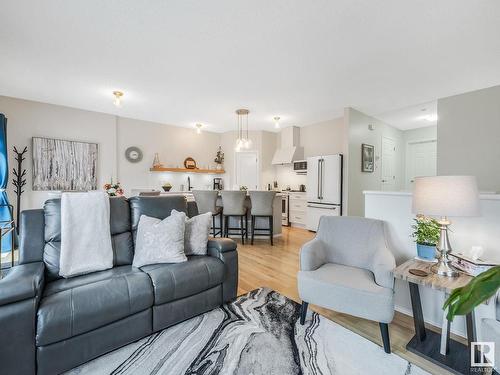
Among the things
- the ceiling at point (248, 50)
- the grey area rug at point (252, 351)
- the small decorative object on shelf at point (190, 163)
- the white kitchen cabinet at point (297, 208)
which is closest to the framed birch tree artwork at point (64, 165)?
the ceiling at point (248, 50)

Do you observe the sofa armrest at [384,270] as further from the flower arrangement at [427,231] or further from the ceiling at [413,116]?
the ceiling at [413,116]

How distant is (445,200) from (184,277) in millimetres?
1886

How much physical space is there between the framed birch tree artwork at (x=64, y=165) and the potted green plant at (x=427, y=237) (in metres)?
5.65

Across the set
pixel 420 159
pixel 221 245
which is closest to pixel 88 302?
pixel 221 245

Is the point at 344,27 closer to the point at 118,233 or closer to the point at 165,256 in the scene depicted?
the point at 165,256

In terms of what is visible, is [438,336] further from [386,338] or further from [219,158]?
[219,158]

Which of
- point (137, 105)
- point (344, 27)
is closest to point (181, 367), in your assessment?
point (344, 27)

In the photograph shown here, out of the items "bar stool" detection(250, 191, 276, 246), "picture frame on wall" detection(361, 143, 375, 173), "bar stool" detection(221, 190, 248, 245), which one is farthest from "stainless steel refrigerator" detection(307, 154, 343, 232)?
"bar stool" detection(221, 190, 248, 245)

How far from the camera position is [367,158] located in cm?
533

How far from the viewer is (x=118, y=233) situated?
2.17 m

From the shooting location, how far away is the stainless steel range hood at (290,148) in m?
6.45

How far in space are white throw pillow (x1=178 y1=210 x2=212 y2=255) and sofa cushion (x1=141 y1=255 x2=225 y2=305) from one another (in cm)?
9

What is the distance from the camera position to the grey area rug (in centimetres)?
150

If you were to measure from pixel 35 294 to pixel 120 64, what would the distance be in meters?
2.78
